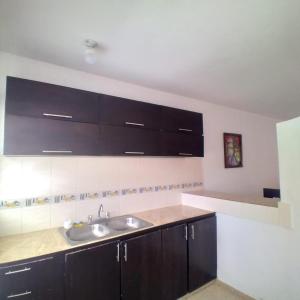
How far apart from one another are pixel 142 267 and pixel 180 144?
1.41m

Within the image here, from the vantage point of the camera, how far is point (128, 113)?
2148 millimetres

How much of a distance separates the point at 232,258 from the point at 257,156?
2436 mm

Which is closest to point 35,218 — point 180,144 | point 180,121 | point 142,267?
point 142,267

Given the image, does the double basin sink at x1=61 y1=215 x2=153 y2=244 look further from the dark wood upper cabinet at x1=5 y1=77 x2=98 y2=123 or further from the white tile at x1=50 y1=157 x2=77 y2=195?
the dark wood upper cabinet at x1=5 y1=77 x2=98 y2=123

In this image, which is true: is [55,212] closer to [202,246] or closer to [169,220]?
[169,220]

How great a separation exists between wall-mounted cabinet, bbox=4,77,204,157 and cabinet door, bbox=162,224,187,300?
87cm

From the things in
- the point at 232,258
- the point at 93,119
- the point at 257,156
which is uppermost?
the point at 93,119

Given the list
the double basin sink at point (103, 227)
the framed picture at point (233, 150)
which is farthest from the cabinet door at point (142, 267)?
the framed picture at point (233, 150)

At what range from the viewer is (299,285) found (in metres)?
1.73

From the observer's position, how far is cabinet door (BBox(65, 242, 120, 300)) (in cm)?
147

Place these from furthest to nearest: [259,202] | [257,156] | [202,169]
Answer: [257,156], [202,169], [259,202]

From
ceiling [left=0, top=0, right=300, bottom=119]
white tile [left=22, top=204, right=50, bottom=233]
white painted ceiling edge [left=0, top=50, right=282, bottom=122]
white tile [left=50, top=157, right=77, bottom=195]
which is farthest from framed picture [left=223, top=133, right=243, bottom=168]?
white tile [left=22, top=204, right=50, bottom=233]

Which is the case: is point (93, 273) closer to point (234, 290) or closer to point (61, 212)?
point (61, 212)

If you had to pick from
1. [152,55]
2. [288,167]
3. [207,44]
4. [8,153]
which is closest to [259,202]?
[288,167]
